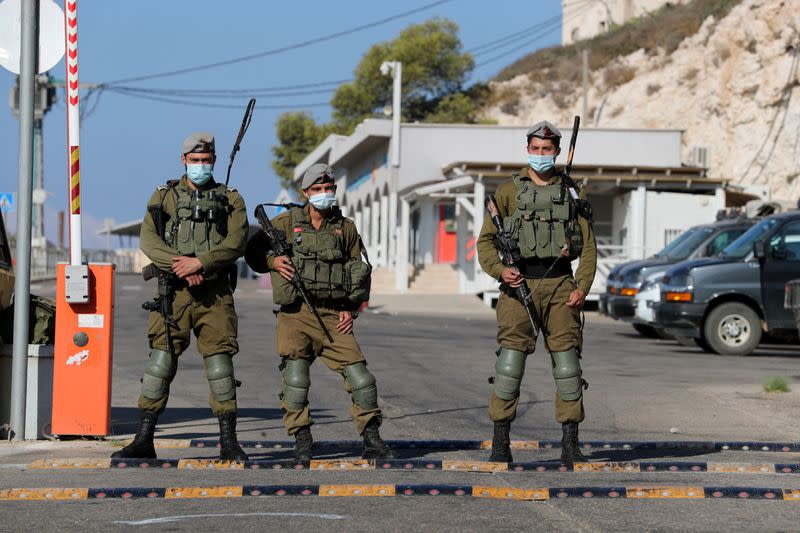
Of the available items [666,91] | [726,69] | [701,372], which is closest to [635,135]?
[726,69]

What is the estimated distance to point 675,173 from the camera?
125 ft

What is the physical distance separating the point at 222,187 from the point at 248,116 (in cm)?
66

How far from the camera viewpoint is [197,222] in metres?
8.15

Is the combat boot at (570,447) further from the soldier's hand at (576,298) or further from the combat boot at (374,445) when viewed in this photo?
the combat boot at (374,445)

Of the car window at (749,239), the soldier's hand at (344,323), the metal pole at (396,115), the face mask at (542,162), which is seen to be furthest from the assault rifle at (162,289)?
the metal pole at (396,115)

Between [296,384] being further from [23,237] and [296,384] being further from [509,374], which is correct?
[23,237]

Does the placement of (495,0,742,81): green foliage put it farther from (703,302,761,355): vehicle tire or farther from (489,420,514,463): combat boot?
(489,420,514,463): combat boot

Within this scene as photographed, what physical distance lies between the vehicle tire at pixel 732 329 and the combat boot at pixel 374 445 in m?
12.3

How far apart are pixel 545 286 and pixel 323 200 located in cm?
139

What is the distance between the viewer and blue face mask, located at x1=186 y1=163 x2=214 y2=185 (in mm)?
8148

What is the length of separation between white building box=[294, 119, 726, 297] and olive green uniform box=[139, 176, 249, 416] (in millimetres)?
27275

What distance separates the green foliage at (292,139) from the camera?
80438 mm

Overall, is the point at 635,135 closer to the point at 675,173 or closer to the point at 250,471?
the point at 675,173

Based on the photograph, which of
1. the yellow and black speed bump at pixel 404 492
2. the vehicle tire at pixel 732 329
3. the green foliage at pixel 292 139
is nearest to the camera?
the yellow and black speed bump at pixel 404 492
